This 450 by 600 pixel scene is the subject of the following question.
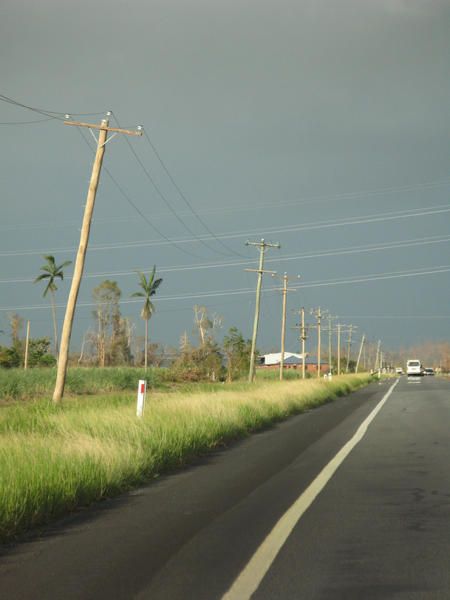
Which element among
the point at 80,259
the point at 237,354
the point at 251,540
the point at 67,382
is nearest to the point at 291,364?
the point at 237,354

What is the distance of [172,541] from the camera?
6.17m

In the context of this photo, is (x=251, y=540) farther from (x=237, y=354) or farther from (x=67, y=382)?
(x=237, y=354)

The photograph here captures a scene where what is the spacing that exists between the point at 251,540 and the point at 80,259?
49.0ft

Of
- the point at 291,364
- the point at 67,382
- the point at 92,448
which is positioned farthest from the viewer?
the point at 291,364

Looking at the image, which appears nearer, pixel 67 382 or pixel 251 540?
pixel 251 540

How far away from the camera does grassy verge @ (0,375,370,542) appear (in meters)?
7.30

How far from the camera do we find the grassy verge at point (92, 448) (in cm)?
730

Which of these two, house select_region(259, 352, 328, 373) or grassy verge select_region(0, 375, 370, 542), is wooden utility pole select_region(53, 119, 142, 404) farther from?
house select_region(259, 352, 328, 373)

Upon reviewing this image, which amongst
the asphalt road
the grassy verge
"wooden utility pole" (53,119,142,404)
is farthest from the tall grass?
the asphalt road

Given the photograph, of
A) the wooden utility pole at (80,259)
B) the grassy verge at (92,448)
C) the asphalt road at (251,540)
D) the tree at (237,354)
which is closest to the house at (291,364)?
the tree at (237,354)

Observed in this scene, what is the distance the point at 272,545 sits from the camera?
596 cm

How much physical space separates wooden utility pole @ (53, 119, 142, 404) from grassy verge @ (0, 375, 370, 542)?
4.87 ft

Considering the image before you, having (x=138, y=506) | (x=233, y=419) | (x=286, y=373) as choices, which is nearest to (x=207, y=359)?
(x=286, y=373)

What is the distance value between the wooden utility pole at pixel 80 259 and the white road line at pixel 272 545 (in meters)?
11.0
